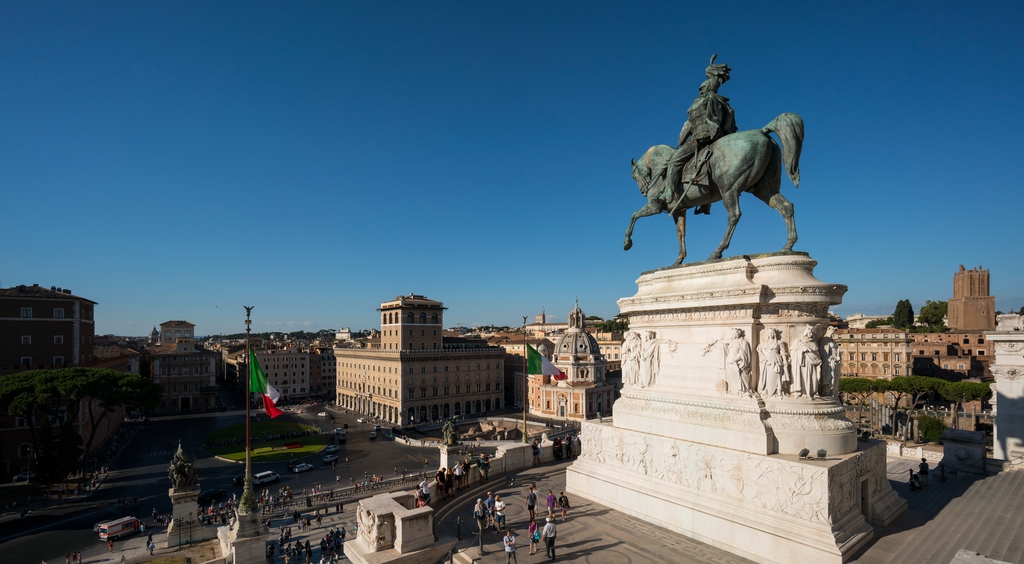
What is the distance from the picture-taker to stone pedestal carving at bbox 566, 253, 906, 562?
31.8ft

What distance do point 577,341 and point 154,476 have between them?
4808 centimetres

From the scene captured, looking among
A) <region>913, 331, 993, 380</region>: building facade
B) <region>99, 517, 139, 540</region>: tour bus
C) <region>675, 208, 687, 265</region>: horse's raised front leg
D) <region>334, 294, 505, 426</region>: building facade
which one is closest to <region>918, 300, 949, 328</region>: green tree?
<region>913, 331, 993, 380</region>: building facade

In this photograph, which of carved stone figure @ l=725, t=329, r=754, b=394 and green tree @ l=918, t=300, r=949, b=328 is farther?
green tree @ l=918, t=300, r=949, b=328

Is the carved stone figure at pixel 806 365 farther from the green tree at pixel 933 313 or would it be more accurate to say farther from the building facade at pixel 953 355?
the green tree at pixel 933 313

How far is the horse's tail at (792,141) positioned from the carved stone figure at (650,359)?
5035 millimetres

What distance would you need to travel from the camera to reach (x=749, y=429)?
1089 cm

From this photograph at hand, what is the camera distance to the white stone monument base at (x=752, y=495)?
9.38 metres

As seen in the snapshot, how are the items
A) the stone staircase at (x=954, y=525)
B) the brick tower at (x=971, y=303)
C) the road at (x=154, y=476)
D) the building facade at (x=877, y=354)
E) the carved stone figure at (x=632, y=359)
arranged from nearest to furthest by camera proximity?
1. the stone staircase at (x=954, y=525)
2. the carved stone figure at (x=632, y=359)
3. the road at (x=154, y=476)
4. the building facade at (x=877, y=354)
5. the brick tower at (x=971, y=303)

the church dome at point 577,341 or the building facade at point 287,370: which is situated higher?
the church dome at point 577,341

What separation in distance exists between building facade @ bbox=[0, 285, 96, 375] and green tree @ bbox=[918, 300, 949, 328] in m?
133

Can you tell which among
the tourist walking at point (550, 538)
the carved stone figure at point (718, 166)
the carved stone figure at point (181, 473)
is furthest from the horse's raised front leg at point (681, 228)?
the carved stone figure at point (181, 473)

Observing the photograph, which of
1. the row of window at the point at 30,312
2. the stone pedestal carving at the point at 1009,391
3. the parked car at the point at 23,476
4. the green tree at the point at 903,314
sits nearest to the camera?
the stone pedestal carving at the point at 1009,391

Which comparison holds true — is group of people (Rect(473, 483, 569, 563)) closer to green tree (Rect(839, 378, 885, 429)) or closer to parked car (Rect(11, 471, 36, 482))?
parked car (Rect(11, 471, 36, 482))

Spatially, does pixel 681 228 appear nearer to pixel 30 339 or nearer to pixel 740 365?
pixel 740 365
